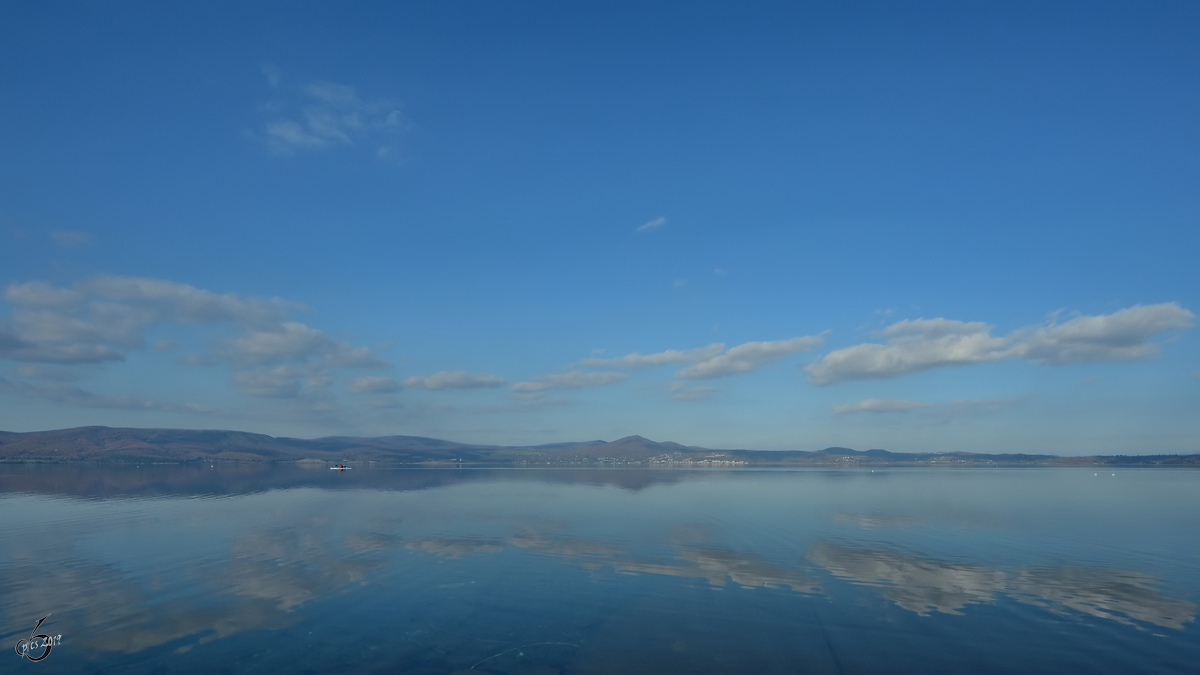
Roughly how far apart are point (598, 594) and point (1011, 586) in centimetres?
1668

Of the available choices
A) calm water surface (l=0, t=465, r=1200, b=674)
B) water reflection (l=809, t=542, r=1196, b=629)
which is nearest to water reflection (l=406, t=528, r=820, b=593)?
calm water surface (l=0, t=465, r=1200, b=674)

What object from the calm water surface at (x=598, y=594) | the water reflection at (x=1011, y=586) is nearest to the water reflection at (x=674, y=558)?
the calm water surface at (x=598, y=594)

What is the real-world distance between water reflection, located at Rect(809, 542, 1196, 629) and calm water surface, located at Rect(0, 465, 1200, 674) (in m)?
0.15

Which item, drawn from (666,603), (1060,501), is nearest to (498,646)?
(666,603)

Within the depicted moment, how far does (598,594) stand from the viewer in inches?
863

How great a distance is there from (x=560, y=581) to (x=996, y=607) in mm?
15897

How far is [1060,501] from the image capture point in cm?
6334

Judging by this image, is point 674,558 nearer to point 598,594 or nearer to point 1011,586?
point 598,594

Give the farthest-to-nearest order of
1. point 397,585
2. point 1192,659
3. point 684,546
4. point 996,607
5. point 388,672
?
point 684,546
point 397,585
point 996,607
point 1192,659
point 388,672

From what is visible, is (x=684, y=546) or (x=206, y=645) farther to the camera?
(x=684, y=546)

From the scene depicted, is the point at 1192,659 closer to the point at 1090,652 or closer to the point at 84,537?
the point at 1090,652

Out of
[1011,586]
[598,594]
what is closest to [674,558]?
[598,594]

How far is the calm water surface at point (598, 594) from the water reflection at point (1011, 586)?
147mm

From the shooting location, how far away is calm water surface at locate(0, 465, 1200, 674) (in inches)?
614
